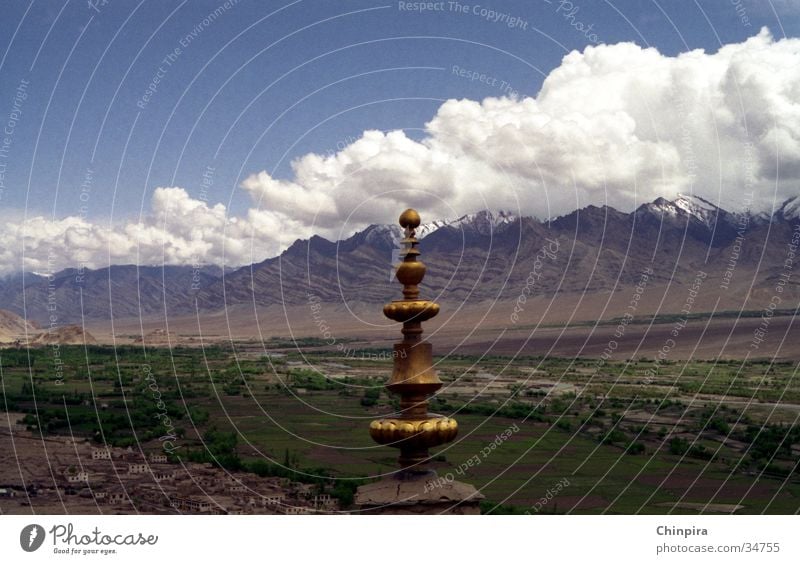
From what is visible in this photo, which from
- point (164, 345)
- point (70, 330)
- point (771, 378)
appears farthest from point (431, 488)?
point (164, 345)

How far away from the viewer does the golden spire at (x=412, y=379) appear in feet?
26.1

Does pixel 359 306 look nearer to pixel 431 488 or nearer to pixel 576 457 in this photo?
pixel 576 457

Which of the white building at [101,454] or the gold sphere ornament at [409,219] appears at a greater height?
the gold sphere ornament at [409,219]

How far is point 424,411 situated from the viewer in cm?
825

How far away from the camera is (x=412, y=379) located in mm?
8109

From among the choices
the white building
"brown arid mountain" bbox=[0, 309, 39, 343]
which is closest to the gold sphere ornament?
the white building

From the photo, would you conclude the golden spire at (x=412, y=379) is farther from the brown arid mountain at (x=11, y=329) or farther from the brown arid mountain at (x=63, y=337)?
the brown arid mountain at (x=63, y=337)

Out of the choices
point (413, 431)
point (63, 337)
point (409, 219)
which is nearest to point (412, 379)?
point (413, 431)

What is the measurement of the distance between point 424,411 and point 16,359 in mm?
87962

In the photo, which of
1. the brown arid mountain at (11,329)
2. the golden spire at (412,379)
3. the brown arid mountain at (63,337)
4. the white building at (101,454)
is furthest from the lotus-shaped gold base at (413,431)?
the brown arid mountain at (63,337)

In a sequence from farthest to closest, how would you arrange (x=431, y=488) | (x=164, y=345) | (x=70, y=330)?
(x=164, y=345) → (x=70, y=330) → (x=431, y=488)

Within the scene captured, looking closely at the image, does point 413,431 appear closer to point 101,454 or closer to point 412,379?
point 412,379

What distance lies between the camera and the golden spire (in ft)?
26.1
